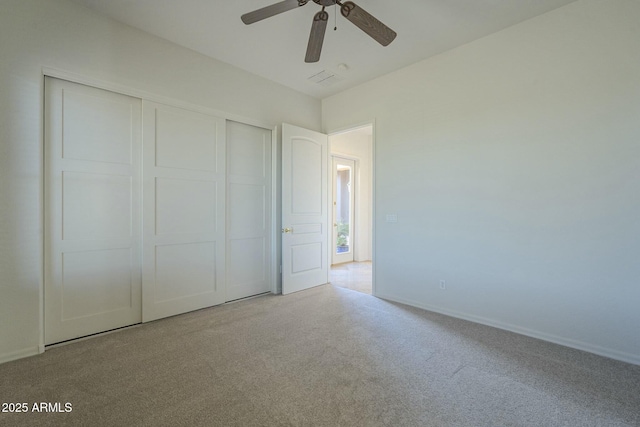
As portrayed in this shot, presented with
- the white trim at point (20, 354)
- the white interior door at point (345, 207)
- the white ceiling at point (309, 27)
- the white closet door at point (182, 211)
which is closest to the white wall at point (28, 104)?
the white trim at point (20, 354)

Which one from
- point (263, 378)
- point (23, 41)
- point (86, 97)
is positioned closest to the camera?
point (263, 378)

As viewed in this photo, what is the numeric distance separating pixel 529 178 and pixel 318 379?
101 inches

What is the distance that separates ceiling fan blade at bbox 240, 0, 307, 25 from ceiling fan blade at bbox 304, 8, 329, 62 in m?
0.14

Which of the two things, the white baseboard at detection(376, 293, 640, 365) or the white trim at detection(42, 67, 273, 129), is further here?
the white trim at detection(42, 67, 273, 129)

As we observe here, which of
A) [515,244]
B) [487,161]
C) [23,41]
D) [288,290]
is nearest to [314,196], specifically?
[288,290]

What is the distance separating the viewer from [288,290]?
3.92m

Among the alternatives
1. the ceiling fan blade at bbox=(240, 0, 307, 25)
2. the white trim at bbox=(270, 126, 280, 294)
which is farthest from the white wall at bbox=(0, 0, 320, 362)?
the white trim at bbox=(270, 126, 280, 294)

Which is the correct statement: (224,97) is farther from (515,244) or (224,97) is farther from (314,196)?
(515,244)

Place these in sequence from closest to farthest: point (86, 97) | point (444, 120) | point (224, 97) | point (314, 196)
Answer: point (86, 97), point (444, 120), point (224, 97), point (314, 196)

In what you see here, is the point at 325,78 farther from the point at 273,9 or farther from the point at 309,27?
the point at 273,9

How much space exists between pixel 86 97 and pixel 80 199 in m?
0.92

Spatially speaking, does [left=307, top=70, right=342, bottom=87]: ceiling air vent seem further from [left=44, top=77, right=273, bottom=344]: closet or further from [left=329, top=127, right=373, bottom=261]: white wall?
[left=329, top=127, right=373, bottom=261]: white wall

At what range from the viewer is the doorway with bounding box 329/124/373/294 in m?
6.25

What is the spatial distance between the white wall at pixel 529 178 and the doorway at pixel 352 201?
8.43ft
